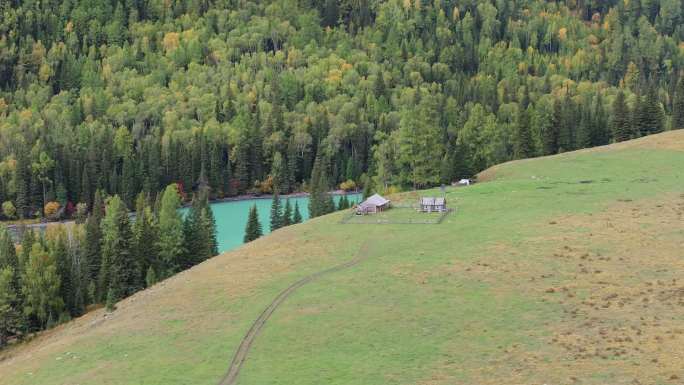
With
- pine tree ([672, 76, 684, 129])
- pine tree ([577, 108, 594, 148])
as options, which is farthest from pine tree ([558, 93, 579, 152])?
pine tree ([672, 76, 684, 129])

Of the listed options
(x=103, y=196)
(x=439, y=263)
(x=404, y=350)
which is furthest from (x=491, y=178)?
(x=103, y=196)

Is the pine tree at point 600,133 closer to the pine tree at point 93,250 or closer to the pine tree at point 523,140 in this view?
the pine tree at point 523,140

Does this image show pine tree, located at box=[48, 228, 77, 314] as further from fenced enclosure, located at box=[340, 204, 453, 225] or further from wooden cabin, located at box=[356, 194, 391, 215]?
wooden cabin, located at box=[356, 194, 391, 215]

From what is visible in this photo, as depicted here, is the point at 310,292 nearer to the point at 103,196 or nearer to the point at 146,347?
the point at 146,347

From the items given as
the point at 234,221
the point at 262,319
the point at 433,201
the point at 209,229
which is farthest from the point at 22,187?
the point at 262,319

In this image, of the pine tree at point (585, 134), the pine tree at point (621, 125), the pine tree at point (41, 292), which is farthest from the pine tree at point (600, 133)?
the pine tree at point (41, 292)

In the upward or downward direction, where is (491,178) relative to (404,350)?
upward
